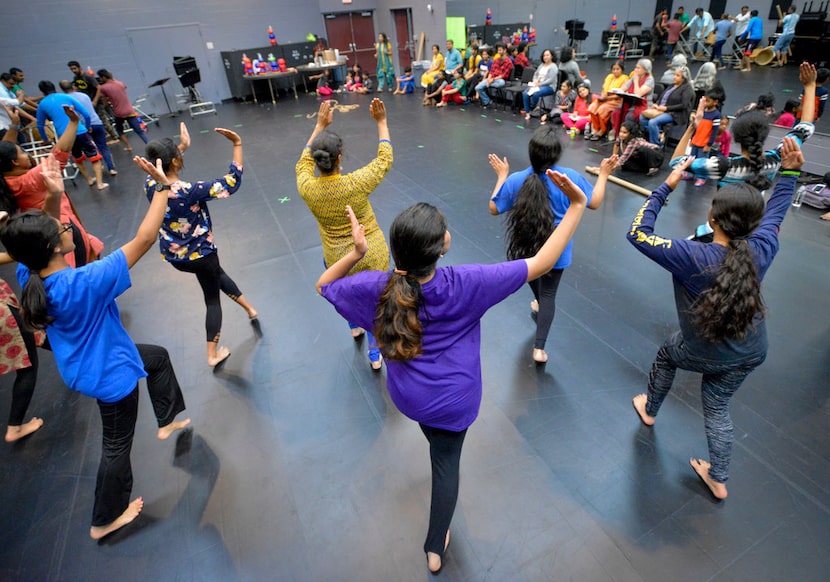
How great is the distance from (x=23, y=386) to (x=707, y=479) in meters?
3.65

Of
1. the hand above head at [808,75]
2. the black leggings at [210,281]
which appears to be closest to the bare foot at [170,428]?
the black leggings at [210,281]

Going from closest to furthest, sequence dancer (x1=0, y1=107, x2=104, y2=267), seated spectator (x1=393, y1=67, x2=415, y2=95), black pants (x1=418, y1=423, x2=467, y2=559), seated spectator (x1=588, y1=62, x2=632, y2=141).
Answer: black pants (x1=418, y1=423, x2=467, y2=559)
dancer (x1=0, y1=107, x2=104, y2=267)
seated spectator (x1=588, y1=62, x2=632, y2=141)
seated spectator (x1=393, y1=67, x2=415, y2=95)

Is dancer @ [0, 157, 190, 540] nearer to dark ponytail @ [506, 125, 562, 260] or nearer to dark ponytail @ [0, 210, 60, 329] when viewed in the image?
dark ponytail @ [0, 210, 60, 329]

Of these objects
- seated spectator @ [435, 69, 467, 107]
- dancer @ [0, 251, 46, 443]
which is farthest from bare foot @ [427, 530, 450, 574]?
seated spectator @ [435, 69, 467, 107]

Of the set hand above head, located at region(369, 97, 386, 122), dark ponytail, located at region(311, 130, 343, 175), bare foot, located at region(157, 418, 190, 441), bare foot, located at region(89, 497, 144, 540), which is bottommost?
bare foot, located at region(89, 497, 144, 540)

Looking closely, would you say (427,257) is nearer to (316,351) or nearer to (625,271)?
(316,351)

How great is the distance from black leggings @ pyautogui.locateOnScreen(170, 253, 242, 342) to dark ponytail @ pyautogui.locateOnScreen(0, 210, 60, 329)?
1071 millimetres

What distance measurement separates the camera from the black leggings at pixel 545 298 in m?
2.61

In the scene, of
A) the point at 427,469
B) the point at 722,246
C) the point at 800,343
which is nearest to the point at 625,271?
the point at 800,343

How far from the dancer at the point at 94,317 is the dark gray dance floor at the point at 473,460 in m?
0.34

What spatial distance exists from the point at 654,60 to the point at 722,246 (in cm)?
1590

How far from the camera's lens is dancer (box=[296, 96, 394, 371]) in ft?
7.02

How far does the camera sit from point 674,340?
2031mm

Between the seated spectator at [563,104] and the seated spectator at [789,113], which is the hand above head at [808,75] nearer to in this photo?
the seated spectator at [789,113]
